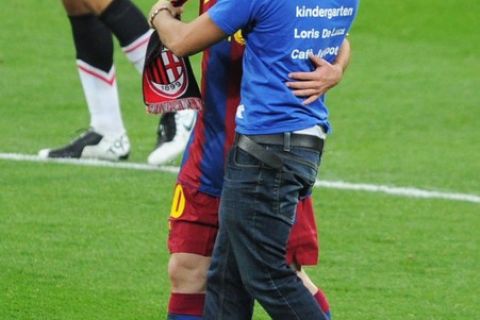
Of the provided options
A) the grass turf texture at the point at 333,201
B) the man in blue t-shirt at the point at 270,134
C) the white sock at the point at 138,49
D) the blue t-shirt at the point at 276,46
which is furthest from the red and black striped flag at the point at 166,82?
the white sock at the point at 138,49

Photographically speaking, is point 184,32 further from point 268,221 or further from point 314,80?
point 268,221

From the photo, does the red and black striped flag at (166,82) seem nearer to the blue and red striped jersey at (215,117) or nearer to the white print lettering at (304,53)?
the blue and red striped jersey at (215,117)

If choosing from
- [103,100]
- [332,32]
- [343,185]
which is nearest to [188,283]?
[332,32]

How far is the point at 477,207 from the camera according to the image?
8453mm

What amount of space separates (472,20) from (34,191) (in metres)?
6.82

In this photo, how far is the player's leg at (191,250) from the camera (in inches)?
219

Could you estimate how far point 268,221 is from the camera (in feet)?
16.5

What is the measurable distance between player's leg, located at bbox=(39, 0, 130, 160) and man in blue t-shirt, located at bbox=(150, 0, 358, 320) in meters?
4.20

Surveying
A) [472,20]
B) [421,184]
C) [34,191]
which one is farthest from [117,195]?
[472,20]

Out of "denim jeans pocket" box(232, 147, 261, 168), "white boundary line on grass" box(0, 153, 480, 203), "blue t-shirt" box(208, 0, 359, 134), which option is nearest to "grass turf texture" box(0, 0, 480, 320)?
"white boundary line on grass" box(0, 153, 480, 203)

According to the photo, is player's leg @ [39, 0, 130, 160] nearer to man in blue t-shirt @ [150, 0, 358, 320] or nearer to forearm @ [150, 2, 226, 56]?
forearm @ [150, 2, 226, 56]

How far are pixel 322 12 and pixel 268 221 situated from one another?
2.26 feet

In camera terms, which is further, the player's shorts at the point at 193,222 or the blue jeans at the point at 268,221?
the player's shorts at the point at 193,222

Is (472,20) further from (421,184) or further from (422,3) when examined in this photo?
(421,184)
